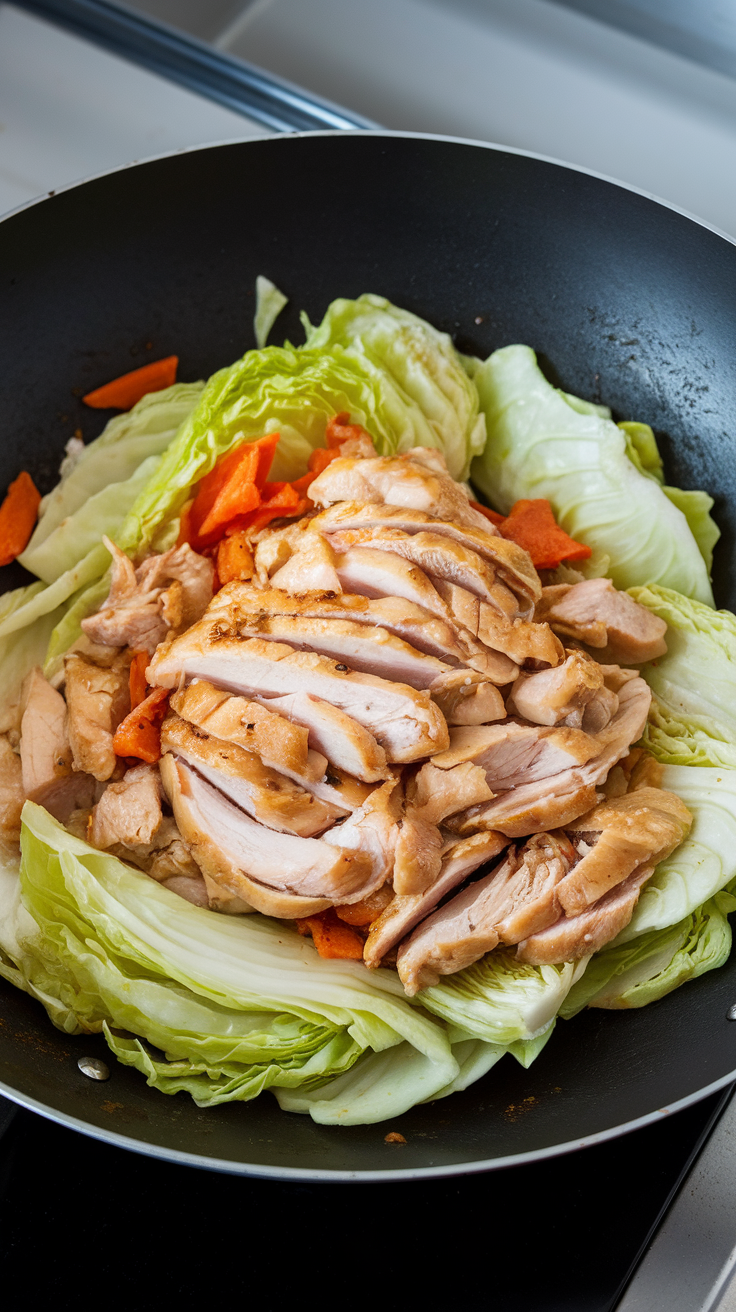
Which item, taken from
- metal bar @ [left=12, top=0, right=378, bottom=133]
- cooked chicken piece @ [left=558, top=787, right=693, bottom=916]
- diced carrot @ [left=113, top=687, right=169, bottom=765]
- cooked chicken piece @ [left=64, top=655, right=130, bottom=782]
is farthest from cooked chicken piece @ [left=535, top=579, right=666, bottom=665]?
metal bar @ [left=12, top=0, right=378, bottom=133]

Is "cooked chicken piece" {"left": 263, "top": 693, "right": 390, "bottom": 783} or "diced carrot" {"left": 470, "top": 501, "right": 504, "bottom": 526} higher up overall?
"diced carrot" {"left": 470, "top": 501, "right": 504, "bottom": 526}

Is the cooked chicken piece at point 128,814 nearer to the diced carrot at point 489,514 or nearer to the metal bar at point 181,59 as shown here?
the diced carrot at point 489,514

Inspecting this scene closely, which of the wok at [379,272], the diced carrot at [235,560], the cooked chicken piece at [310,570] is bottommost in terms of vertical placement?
the diced carrot at [235,560]

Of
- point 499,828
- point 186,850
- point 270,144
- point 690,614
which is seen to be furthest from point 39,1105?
point 270,144

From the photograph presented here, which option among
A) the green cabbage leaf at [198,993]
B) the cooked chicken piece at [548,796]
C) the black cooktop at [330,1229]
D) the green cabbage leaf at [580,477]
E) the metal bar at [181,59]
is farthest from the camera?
the metal bar at [181,59]

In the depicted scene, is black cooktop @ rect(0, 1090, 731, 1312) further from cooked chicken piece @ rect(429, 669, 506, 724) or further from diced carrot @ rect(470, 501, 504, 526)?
diced carrot @ rect(470, 501, 504, 526)

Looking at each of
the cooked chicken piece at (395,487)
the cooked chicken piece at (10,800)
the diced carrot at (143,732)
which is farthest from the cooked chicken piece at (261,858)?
the cooked chicken piece at (395,487)
